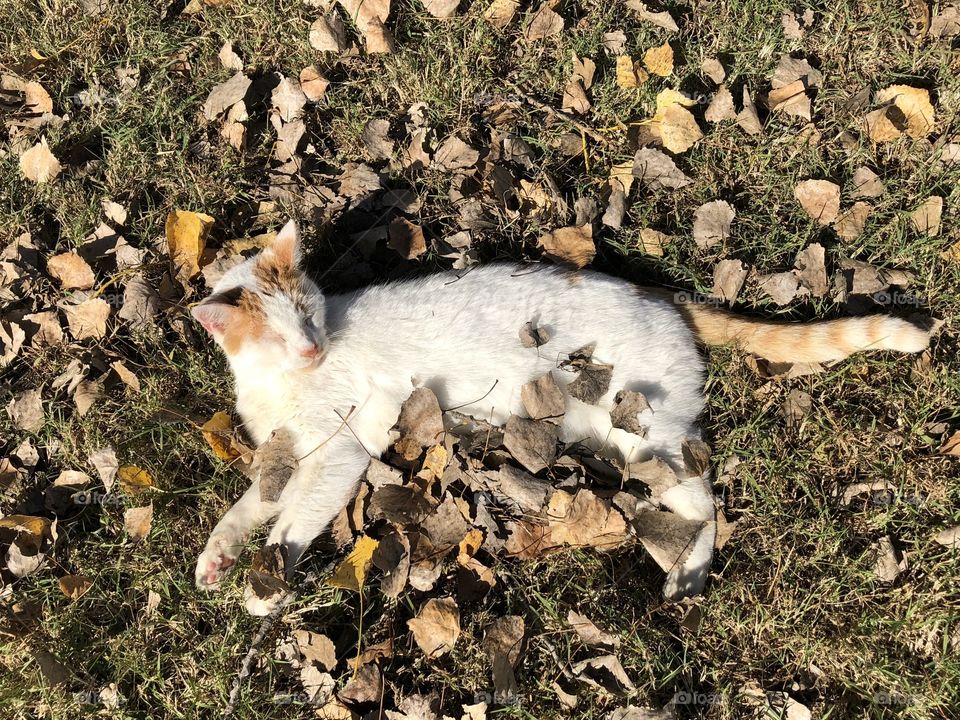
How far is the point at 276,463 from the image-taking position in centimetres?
302

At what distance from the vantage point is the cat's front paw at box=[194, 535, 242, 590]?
2.99 m

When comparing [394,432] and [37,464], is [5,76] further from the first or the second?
[394,432]

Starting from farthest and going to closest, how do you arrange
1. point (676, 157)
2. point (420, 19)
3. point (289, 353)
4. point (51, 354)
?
point (420, 19) < point (676, 157) < point (51, 354) < point (289, 353)

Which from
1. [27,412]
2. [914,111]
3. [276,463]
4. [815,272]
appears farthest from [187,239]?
[914,111]

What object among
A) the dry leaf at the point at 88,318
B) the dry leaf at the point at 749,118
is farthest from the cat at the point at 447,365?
the dry leaf at the point at 749,118

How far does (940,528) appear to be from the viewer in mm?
3047

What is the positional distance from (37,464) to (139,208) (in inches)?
57.1

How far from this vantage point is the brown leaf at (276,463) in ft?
9.80

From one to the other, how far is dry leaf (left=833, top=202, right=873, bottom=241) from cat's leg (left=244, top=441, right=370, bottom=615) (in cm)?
271

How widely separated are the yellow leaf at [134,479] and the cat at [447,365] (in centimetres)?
44

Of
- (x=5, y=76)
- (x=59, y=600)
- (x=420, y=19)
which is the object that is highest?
(x=420, y=19)

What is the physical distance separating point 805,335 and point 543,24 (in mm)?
2315

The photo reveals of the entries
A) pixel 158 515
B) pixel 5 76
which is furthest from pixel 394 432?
pixel 5 76

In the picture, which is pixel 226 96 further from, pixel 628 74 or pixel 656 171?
pixel 656 171
